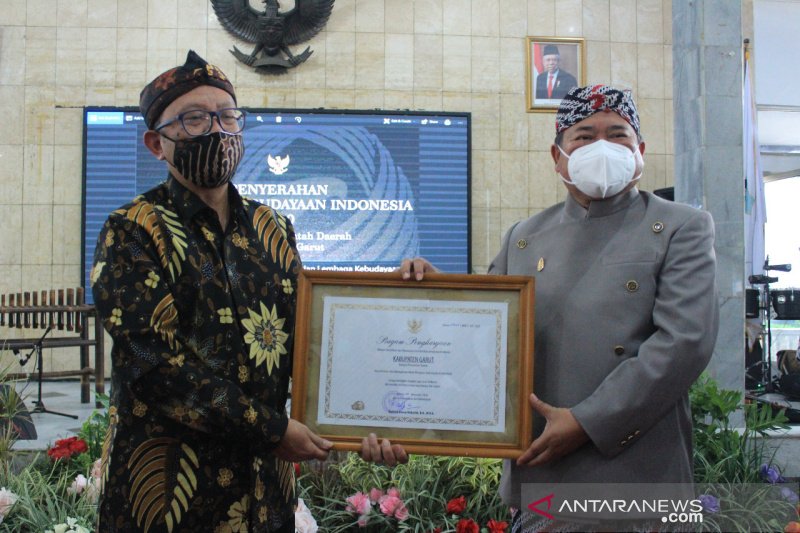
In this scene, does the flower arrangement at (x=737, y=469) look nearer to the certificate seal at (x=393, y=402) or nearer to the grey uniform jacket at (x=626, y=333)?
the grey uniform jacket at (x=626, y=333)

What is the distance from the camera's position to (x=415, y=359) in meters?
1.52

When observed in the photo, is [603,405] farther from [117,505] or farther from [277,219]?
[117,505]

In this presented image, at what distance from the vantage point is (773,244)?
10516 millimetres

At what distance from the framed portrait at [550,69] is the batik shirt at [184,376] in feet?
21.5

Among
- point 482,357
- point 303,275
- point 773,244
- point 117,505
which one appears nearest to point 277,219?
point 303,275

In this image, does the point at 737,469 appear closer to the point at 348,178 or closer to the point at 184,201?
the point at 184,201

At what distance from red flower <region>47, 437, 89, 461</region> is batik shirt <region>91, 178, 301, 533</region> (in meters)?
1.74

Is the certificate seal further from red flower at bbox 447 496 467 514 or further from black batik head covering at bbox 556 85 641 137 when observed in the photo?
red flower at bbox 447 496 467 514

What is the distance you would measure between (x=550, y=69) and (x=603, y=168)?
642 cm

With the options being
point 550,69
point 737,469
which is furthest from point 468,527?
point 550,69

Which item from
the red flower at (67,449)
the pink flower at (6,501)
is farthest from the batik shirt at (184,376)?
the red flower at (67,449)

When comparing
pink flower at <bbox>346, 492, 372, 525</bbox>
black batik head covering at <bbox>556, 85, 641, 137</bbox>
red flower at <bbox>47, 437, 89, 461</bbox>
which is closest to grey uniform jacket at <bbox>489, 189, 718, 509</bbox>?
black batik head covering at <bbox>556, 85, 641, 137</bbox>

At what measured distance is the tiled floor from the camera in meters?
4.04

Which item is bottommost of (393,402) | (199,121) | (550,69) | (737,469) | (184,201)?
(737,469)
